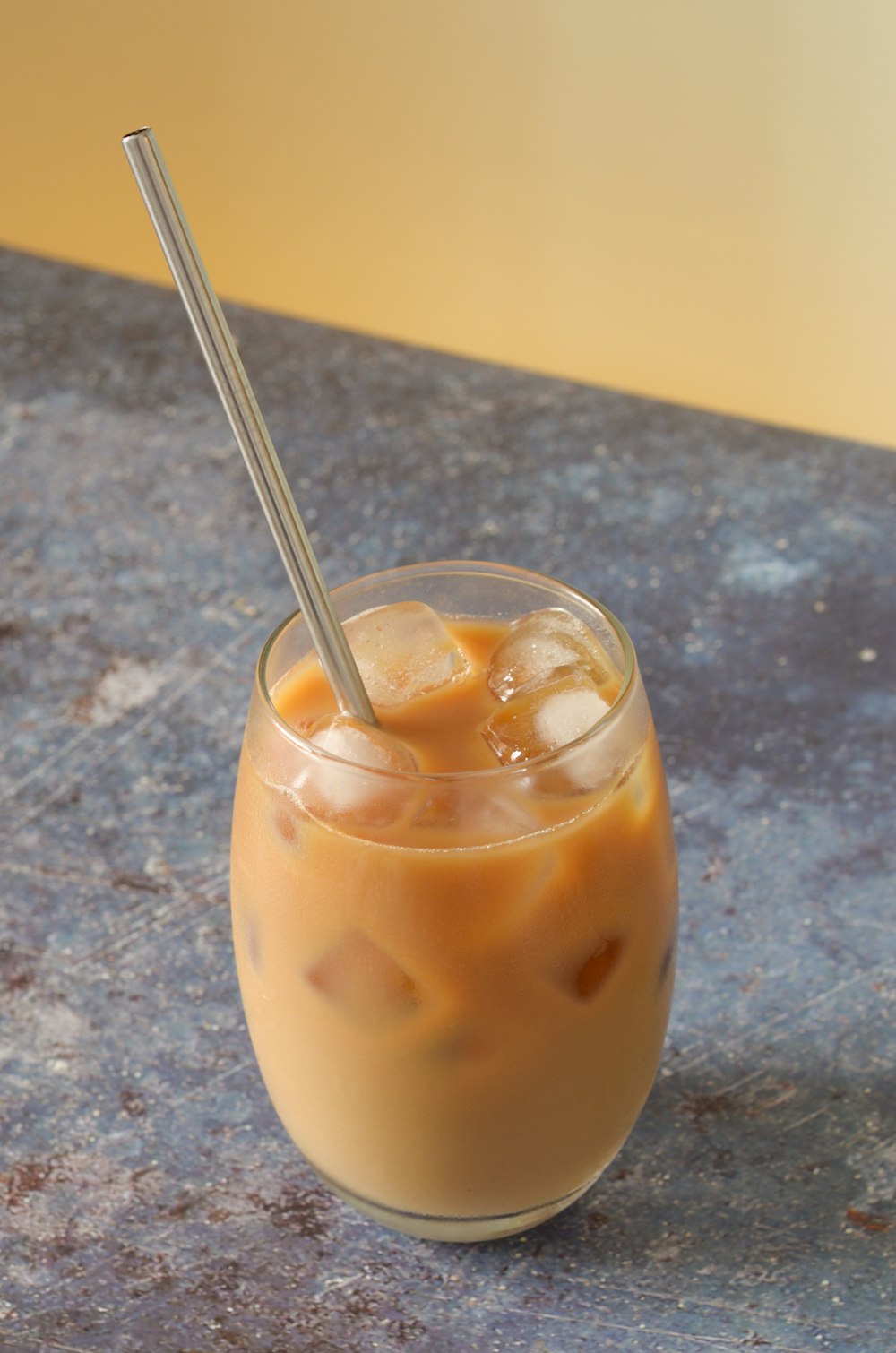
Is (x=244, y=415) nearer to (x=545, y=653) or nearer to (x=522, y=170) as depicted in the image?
(x=545, y=653)

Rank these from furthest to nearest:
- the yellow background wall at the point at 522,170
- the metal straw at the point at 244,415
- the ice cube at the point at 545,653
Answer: the yellow background wall at the point at 522,170 < the ice cube at the point at 545,653 < the metal straw at the point at 244,415

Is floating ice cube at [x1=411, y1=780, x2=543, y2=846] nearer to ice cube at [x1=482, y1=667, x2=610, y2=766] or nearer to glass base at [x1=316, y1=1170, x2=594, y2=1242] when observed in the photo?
ice cube at [x1=482, y1=667, x2=610, y2=766]

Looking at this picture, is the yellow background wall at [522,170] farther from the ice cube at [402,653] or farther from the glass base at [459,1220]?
the glass base at [459,1220]

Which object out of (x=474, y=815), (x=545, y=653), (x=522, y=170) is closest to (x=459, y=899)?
(x=474, y=815)

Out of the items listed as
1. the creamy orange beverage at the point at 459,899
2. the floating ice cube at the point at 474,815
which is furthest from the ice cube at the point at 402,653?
the floating ice cube at the point at 474,815

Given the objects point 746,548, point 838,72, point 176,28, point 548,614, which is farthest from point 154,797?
point 176,28

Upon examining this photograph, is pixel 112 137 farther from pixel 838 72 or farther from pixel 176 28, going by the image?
pixel 838 72
